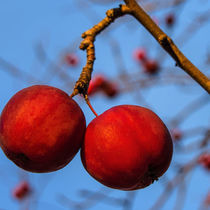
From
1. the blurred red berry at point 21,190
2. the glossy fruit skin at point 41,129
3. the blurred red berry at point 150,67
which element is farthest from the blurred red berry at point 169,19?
the glossy fruit skin at point 41,129

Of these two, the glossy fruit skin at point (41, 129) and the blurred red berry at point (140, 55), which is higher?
the glossy fruit skin at point (41, 129)

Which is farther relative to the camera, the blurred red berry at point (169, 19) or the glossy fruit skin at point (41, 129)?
the blurred red berry at point (169, 19)

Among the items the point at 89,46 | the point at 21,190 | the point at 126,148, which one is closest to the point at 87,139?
the point at 126,148

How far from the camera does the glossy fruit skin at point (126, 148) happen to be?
1167 millimetres

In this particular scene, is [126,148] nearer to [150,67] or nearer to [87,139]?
[87,139]

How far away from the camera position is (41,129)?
1166 mm

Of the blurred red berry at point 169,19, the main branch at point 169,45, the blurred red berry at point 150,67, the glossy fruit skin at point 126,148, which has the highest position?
the main branch at point 169,45

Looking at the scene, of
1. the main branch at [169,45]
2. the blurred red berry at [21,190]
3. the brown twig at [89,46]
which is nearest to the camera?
the main branch at [169,45]

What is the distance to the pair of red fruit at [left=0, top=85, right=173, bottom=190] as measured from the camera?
1.17m

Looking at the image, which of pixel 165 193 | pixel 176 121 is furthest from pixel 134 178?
pixel 176 121

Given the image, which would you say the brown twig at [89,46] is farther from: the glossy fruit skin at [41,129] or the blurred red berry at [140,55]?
the blurred red berry at [140,55]

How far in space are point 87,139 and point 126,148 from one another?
6.4 inches

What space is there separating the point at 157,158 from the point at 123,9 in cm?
59

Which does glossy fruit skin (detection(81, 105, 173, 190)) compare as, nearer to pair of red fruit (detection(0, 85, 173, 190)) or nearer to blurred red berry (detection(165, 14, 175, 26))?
pair of red fruit (detection(0, 85, 173, 190))
